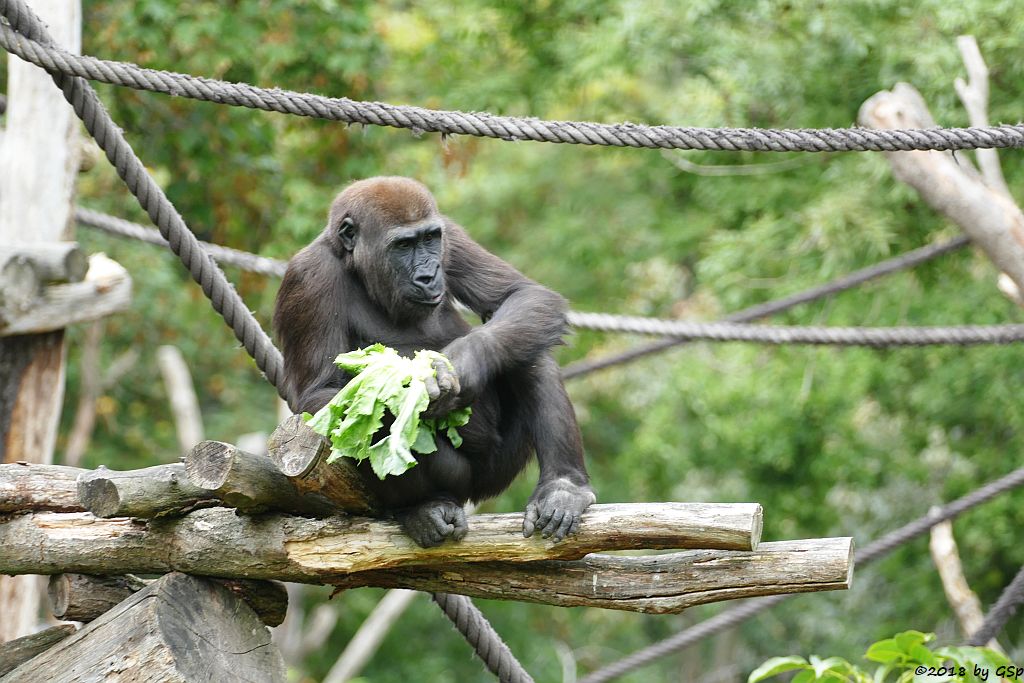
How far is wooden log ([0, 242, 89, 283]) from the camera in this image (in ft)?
15.1

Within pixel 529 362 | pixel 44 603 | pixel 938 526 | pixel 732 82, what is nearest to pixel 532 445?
pixel 529 362

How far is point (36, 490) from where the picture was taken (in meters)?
3.43

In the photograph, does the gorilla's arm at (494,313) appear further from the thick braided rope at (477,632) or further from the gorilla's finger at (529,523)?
the thick braided rope at (477,632)

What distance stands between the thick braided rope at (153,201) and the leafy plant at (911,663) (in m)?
1.81

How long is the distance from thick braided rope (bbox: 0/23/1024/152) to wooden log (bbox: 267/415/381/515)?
102cm

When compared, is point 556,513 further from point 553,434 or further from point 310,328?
point 310,328

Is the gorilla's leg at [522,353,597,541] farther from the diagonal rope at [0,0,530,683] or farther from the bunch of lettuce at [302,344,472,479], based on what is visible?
the diagonal rope at [0,0,530,683]

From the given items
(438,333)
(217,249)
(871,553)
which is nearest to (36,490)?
(438,333)

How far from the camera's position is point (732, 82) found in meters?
7.91

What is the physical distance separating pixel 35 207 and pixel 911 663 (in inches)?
147

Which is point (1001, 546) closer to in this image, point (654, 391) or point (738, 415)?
point (738, 415)

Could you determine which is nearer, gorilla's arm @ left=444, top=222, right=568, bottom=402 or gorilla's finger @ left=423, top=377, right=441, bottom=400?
gorilla's finger @ left=423, top=377, right=441, bottom=400

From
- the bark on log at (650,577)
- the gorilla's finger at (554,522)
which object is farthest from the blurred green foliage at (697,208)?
the gorilla's finger at (554,522)

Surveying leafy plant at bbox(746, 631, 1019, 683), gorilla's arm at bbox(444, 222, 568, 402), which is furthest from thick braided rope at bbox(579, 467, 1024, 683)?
→ gorilla's arm at bbox(444, 222, 568, 402)
